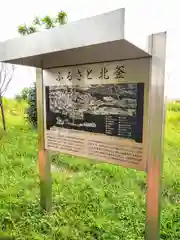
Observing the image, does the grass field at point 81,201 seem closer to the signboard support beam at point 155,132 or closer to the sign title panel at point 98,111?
the signboard support beam at point 155,132

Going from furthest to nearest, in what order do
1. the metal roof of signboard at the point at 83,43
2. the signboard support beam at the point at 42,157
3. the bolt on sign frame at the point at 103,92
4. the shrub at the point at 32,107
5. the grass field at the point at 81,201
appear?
the shrub at the point at 32,107
the signboard support beam at the point at 42,157
the grass field at the point at 81,201
the bolt on sign frame at the point at 103,92
the metal roof of signboard at the point at 83,43

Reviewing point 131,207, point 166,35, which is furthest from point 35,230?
point 166,35

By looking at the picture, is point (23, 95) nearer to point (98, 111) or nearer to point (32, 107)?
point (32, 107)

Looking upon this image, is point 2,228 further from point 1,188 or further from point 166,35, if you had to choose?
point 166,35

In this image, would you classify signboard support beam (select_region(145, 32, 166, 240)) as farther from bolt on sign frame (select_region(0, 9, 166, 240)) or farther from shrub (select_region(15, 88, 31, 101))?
shrub (select_region(15, 88, 31, 101))

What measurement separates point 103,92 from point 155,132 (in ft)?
2.22

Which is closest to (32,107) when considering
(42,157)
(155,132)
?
(42,157)

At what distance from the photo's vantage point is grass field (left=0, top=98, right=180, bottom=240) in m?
2.62

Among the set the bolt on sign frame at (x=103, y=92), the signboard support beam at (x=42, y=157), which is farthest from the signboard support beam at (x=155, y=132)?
the signboard support beam at (x=42, y=157)

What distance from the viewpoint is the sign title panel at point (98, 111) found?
203 centimetres

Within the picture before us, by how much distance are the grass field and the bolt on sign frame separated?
2.74ft

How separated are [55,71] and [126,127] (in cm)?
114

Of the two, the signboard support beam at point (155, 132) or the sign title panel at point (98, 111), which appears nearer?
the signboard support beam at point (155, 132)

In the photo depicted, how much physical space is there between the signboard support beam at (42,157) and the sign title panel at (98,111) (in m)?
0.07
